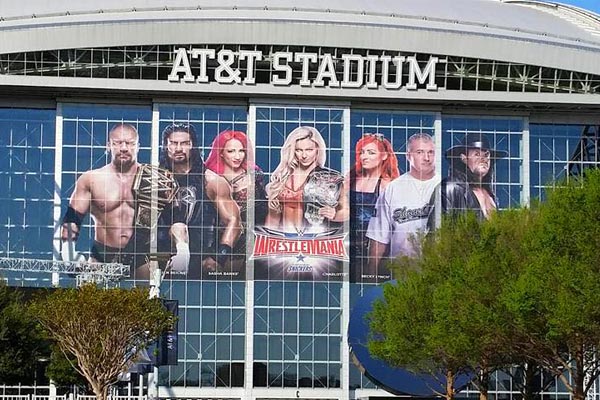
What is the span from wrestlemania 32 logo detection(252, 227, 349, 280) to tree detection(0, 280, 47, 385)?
46.3ft

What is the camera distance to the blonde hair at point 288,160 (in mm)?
68938

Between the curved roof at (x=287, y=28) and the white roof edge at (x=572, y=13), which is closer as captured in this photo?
the curved roof at (x=287, y=28)

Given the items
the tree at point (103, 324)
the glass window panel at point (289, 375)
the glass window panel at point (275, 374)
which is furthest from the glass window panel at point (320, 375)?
the tree at point (103, 324)

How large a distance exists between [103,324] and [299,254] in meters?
23.9

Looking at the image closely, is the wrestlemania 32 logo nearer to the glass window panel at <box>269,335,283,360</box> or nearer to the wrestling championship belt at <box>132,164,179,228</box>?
the glass window panel at <box>269,335,283,360</box>

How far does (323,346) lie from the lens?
225ft

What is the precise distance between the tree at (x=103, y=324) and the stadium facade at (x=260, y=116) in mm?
20880

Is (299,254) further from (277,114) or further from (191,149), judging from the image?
(191,149)

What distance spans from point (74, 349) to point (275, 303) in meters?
23.1

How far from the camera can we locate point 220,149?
227 ft

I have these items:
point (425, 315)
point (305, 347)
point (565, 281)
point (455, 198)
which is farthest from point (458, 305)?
point (455, 198)

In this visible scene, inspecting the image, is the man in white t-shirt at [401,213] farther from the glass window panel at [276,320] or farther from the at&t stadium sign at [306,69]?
the glass window panel at [276,320]

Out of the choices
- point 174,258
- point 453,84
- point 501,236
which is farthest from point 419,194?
point 501,236

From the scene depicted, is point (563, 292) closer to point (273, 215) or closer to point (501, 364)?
point (501, 364)
